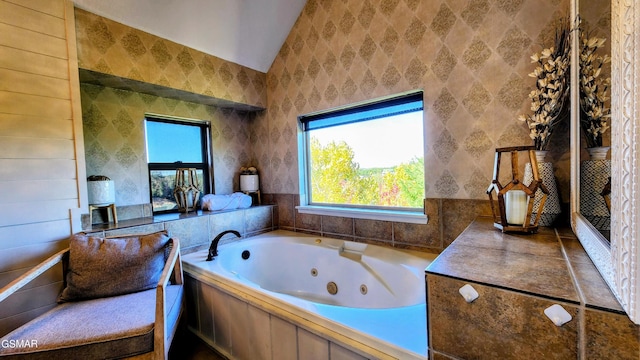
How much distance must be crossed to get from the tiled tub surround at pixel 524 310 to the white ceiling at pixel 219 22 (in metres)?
2.62

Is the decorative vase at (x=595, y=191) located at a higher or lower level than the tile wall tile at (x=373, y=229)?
higher

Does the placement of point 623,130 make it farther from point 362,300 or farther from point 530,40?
point 362,300

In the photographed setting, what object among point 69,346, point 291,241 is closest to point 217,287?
point 69,346

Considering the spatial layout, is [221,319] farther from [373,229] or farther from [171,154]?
[171,154]

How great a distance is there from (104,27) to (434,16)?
7.96 ft

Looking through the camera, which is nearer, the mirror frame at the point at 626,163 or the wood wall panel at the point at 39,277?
the mirror frame at the point at 626,163

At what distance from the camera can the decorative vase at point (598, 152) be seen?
0.90m

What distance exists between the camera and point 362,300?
6.35 ft

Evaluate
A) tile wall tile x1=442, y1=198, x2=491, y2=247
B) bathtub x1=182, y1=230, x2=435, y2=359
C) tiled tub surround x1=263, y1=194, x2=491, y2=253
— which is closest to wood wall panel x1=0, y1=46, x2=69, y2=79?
bathtub x1=182, y1=230, x2=435, y2=359

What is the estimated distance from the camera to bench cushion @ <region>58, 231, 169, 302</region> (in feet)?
4.97

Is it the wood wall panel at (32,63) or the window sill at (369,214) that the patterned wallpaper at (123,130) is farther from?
the window sill at (369,214)

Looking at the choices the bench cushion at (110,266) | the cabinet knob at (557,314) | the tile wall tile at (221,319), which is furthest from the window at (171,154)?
the cabinet knob at (557,314)

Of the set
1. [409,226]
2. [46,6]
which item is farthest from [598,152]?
[46,6]

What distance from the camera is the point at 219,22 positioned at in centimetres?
234
